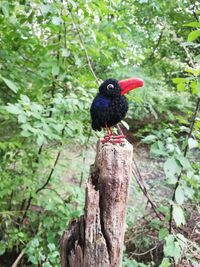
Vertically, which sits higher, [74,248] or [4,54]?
[4,54]

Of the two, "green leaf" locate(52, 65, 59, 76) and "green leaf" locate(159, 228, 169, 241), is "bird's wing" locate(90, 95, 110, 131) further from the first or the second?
"green leaf" locate(159, 228, 169, 241)

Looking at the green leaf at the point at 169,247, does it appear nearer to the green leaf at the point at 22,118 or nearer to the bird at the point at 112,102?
the bird at the point at 112,102

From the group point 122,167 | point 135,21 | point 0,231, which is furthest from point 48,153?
point 135,21

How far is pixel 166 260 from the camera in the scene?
1433 millimetres

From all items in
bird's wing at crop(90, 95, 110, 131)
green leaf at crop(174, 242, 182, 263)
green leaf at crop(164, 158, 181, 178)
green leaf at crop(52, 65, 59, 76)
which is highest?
green leaf at crop(52, 65, 59, 76)

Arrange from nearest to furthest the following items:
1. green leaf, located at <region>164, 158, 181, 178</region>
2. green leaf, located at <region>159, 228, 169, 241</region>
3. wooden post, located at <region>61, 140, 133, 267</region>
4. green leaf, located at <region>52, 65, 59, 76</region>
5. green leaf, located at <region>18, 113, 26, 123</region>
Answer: wooden post, located at <region>61, 140, 133, 267</region>
green leaf, located at <region>164, 158, 181, 178</region>
green leaf, located at <region>18, 113, 26, 123</region>
green leaf, located at <region>159, 228, 169, 241</region>
green leaf, located at <region>52, 65, 59, 76</region>

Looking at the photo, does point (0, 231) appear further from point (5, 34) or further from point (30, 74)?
point (5, 34)

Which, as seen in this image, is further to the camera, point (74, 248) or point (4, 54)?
point (4, 54)

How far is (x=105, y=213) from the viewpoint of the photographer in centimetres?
102

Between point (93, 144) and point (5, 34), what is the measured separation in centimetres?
112

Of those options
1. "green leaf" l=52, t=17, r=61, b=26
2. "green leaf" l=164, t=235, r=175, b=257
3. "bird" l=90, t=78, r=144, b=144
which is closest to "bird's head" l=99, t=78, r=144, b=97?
"bird" l=90, t=78, r=144, b=144

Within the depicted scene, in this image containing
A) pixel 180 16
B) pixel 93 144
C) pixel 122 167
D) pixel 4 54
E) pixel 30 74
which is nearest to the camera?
pixel 122 167

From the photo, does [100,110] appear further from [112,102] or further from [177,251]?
[177,251]

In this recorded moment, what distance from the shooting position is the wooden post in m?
0.98
